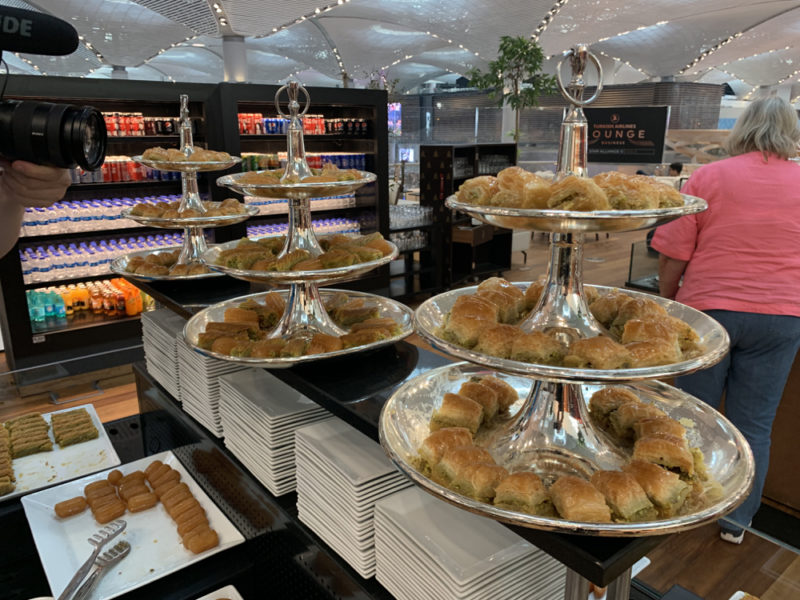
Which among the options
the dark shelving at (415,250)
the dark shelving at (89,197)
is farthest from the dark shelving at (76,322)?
the dark shelving at (415,250)

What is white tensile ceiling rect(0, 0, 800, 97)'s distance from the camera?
10531 mm

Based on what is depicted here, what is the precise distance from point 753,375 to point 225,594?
2.10 m

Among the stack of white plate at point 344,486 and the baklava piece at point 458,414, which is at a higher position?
the baklava piece at point 458,414

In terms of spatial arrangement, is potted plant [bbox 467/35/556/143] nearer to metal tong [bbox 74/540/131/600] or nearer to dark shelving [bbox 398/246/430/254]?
dark shelving [bbox 398/246/430/254]

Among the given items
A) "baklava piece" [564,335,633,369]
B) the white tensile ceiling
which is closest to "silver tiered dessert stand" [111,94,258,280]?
"baklava piece" [564,335,633,369]

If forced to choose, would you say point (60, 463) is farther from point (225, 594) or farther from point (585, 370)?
point (585, 370)

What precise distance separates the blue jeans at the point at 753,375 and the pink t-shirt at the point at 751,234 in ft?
0.18

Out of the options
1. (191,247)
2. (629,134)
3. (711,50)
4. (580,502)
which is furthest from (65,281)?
(711,50)

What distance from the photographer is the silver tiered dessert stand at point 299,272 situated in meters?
1.53

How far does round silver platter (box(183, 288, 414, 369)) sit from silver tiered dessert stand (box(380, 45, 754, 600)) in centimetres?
35

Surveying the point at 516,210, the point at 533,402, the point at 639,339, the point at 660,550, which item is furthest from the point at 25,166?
the point at 660,550

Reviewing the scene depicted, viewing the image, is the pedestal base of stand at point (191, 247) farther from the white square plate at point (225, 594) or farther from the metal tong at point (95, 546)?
the white square plate at point (225, 594)

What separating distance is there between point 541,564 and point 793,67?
24838 millimetres

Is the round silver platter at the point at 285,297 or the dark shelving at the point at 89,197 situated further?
the dark shelving at the point at 89,197
